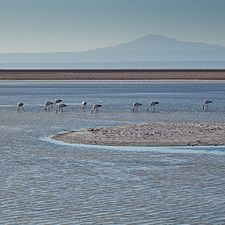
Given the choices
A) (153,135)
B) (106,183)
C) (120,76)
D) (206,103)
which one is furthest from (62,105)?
(120,76)

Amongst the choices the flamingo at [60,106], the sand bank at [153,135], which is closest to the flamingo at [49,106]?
the flamingo at [60,106]

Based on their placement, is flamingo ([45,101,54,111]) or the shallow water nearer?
the shallow water

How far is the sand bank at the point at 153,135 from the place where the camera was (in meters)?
20.5

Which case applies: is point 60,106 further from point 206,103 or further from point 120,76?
point 120,76

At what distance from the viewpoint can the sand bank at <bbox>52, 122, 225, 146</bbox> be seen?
67.2 feet

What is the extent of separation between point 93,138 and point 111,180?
7.01m

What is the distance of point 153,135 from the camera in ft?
71.6

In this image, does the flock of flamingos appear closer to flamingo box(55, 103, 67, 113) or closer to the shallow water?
flamingo box(55, 103, 67, 113)

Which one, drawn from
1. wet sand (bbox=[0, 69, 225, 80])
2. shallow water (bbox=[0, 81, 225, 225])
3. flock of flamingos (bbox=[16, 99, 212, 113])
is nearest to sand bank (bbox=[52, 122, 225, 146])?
shallow water (bbox=[0, 81, 225, 225])

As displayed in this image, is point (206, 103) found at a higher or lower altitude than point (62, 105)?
higher

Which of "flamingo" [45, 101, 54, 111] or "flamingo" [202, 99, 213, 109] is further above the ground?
"flamingo" [202, 99, 213, 109]

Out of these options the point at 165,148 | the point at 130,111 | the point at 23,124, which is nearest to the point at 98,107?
the point at 130,111

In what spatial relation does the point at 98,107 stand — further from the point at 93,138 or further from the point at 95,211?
the point at 95,211

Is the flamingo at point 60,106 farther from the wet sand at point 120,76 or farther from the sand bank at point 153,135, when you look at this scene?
the wet sand at point 120,76
